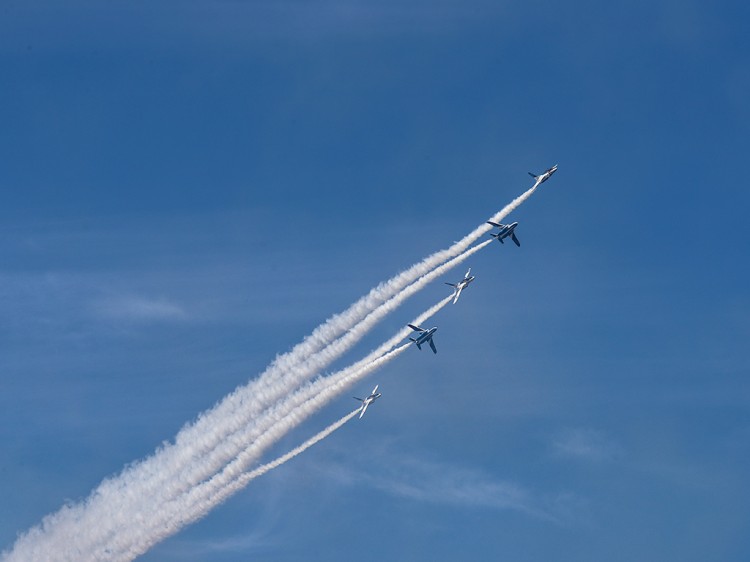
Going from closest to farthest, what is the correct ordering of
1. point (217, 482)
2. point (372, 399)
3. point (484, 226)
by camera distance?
1. point (217, 482)
2. point (484, 226)
3. point (372, 399)

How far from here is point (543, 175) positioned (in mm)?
127812

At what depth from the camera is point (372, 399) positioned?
133 metres

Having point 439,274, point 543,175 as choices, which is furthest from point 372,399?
point 543,175

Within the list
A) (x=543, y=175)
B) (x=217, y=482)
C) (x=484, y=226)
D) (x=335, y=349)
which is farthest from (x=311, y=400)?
(x=543, y=175)

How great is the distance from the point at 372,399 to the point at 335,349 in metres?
16.9

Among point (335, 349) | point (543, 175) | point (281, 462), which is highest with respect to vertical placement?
point (543, 175)

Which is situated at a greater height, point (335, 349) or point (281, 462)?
point (335, 349)

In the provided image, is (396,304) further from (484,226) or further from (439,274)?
→ (484,226)

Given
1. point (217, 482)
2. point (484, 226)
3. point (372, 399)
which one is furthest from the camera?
point (372, 399)

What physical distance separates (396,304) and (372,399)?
17.8m

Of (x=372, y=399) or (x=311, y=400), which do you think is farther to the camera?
(x=372, y=399)

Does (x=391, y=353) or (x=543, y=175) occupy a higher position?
(x=543, y=175)

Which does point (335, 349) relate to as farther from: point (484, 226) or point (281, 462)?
point (484, 226)

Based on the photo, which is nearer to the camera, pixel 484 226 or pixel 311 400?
pixel 311 400
